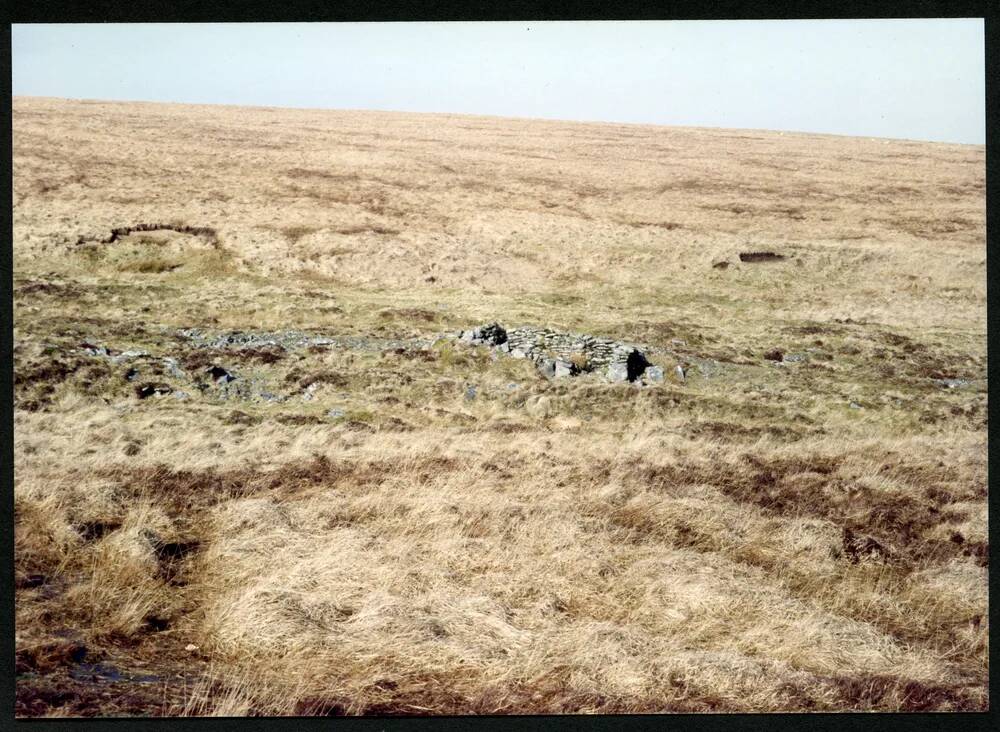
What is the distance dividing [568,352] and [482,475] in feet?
29.2

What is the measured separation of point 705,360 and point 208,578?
1489 cm

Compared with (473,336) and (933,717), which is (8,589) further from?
(473,336)

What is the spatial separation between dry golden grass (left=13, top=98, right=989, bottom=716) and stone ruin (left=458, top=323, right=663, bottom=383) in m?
0.67

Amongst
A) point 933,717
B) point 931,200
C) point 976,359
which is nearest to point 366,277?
point 976,359

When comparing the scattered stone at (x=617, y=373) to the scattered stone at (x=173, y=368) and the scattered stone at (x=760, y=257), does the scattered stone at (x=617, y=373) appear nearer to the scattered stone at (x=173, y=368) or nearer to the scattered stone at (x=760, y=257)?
the scattered stone at (x=173, y=368)

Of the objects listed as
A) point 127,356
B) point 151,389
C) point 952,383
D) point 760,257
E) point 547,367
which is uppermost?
Answer: point 760,257

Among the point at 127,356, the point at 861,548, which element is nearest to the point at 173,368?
the point at 127,356

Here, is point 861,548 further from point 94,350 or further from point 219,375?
point 94,350

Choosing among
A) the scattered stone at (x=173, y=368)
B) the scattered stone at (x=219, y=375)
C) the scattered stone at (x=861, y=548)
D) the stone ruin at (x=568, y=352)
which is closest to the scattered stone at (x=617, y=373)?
the stone ruin at (x=568, y=352)

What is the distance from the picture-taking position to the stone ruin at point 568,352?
1822cm

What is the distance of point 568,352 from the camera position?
19375 mm

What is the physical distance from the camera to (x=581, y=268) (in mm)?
31062

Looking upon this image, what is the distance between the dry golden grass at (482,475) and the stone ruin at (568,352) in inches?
26.4

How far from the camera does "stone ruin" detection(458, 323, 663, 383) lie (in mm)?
18219
